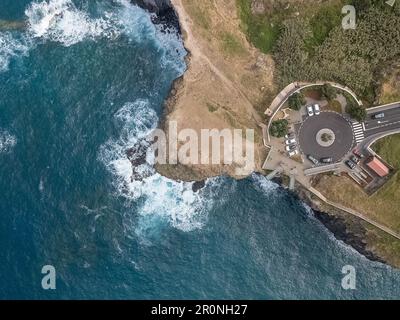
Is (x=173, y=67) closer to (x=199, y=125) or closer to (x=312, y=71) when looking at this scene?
(x=199, y=125)

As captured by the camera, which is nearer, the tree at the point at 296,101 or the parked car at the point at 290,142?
the tree at the point at 296,101

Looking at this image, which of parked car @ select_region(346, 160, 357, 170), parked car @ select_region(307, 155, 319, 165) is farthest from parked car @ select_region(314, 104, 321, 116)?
parked car @ select_region(346, 160, 357, 170)

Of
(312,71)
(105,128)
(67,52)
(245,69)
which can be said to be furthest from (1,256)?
(312,71)

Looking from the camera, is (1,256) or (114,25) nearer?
(1,256)

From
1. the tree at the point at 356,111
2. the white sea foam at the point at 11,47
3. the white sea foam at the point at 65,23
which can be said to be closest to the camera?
the tree at the point at 356,111

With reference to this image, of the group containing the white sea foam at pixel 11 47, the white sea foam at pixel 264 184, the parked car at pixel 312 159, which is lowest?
the white sea foam at pixel 264 184

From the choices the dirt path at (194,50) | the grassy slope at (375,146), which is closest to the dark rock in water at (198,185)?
the dirt path at (194,50)

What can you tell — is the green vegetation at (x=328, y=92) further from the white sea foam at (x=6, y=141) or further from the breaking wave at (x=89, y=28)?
the white sea foam at (x=6, y=141)

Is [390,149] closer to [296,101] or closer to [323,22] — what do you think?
[296,101]
